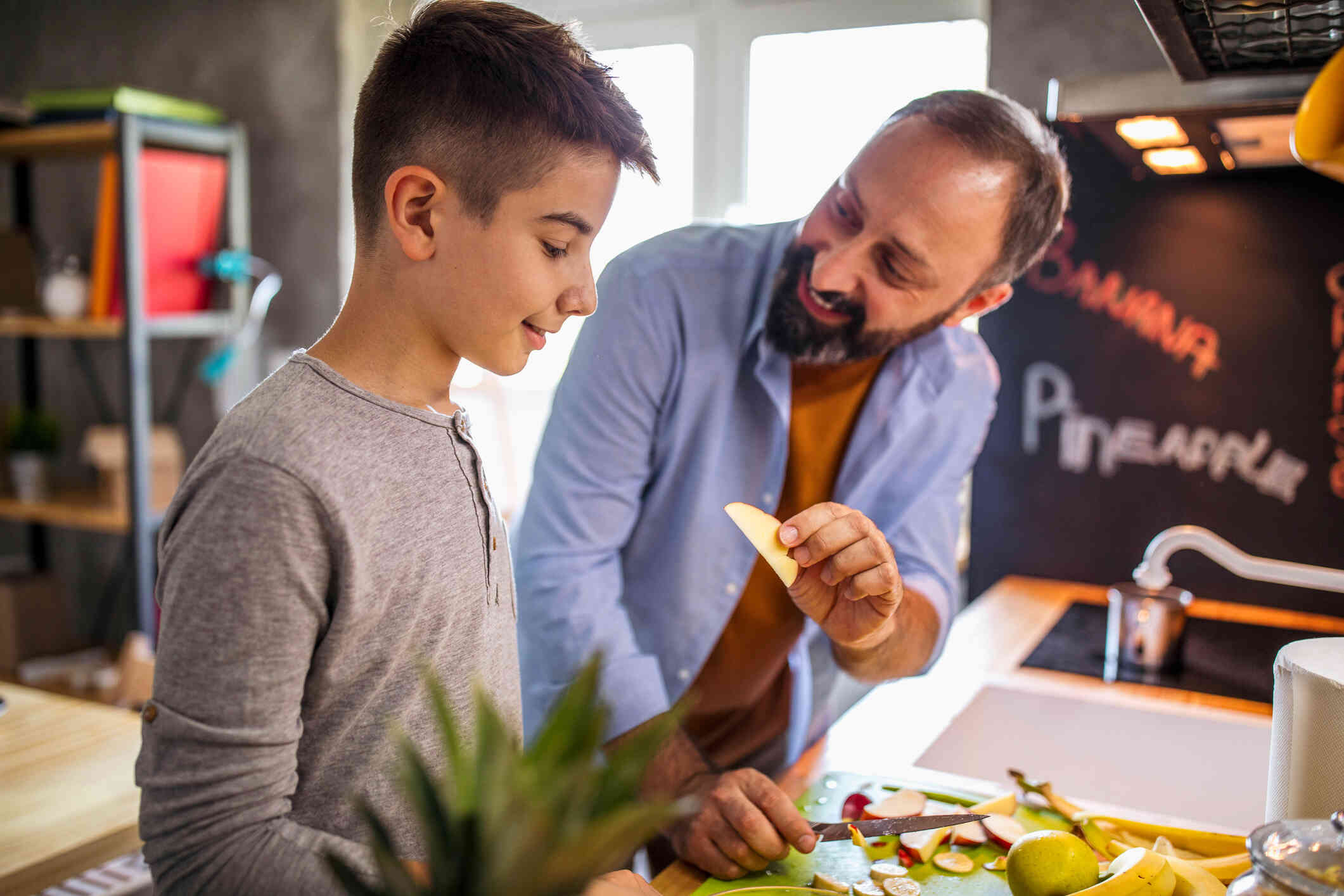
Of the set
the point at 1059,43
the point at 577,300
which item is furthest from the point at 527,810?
the point at 1059,43

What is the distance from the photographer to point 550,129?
75 centimetres

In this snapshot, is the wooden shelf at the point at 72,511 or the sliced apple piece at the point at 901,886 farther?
the wooden shelf at the point at 72,511

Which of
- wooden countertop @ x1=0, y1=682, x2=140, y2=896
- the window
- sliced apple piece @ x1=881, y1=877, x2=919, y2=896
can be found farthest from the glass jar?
the window

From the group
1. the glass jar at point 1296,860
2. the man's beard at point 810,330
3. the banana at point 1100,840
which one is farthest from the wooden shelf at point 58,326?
the glass jar at point 1296,860

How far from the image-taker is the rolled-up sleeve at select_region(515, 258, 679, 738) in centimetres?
116

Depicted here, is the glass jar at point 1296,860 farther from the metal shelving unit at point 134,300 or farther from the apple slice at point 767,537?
the metal shelving unit at point 134,300

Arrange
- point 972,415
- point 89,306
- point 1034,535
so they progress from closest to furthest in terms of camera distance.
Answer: point 972,415 < point 1034,535 < point 89,306

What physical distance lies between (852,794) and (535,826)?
72cm

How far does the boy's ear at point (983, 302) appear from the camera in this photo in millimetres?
1331

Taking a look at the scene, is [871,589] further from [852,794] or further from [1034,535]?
[1034,535]

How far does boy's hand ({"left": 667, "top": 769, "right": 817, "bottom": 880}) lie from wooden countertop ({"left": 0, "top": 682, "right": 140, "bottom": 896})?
0.49 meters

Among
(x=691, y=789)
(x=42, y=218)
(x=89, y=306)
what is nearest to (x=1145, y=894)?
(x=691, y=789)

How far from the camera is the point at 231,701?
0.59m

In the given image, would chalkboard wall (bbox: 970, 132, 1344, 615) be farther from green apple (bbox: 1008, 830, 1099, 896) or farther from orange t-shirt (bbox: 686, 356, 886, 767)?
green apple (bbox: 1008, 830, 1099, 896)
